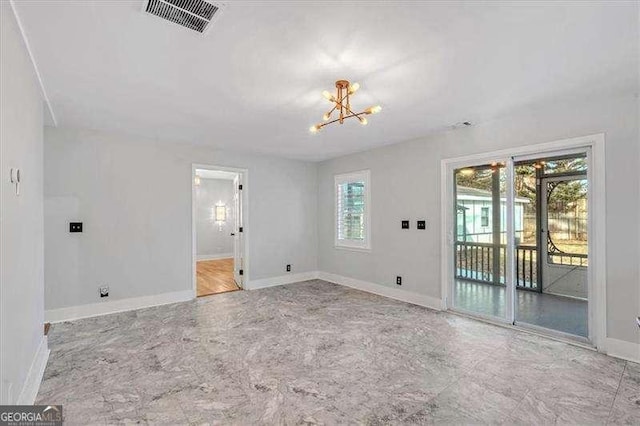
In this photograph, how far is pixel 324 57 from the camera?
2.20 metres

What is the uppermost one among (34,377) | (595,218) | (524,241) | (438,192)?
(438,192)

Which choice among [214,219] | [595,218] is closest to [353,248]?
[595,218]

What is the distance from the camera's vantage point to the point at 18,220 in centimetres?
184

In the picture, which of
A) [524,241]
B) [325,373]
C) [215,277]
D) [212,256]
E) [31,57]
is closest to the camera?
[31,57]

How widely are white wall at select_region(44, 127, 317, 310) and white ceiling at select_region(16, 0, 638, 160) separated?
0.68m

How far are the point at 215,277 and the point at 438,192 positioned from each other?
4.71 metres

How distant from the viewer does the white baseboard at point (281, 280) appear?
541 centimetres

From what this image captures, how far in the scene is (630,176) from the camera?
2770mm

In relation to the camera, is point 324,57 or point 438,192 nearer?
point 324,57

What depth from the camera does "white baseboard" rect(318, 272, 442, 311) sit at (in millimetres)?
4285

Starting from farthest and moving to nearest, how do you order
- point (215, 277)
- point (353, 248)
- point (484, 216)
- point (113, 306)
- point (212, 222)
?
1. point (212, 222)
2. point (215, 277)
3. point (353, 248)
4. point (113, 306)
5. point (484, 216)

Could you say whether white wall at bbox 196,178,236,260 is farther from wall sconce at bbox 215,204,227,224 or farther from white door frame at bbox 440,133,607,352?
white door frame at bbox 440,133,607,352

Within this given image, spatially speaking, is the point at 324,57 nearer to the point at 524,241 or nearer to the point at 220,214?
the point at 524,241

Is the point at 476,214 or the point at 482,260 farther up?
the point at 476,214
